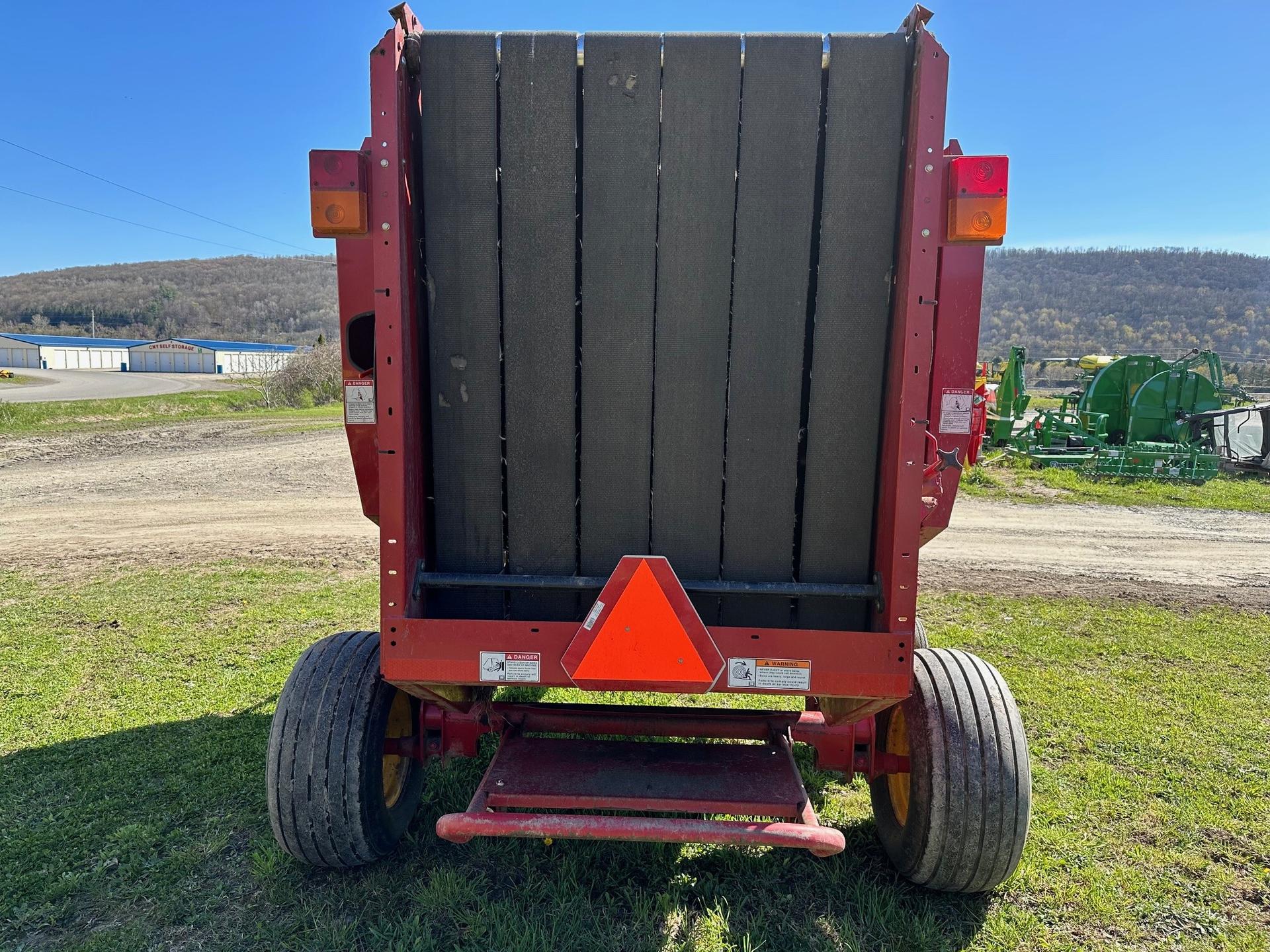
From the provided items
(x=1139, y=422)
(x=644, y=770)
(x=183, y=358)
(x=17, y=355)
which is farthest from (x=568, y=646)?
(x=17, y=355)

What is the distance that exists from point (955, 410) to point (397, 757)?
270cm

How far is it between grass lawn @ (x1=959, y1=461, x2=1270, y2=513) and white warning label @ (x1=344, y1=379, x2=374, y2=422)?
11.7m

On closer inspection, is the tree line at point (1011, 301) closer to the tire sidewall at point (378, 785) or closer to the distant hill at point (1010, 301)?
the distant hill at point (1010, 301)

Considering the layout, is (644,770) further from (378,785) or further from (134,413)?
(134,413)

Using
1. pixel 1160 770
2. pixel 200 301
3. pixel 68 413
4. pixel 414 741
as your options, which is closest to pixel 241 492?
pixel 414 741

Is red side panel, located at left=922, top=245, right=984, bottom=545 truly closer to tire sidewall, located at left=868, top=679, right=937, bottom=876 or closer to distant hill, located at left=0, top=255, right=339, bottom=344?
tire sidewall, located at left=868, top=679, right=937, bottom=876

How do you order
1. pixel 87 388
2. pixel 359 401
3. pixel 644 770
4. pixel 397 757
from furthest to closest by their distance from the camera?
pixel 87 388, pixel 397 757, pixel 644 770, pixel 359 401

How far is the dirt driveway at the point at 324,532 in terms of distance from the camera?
795 centimetres

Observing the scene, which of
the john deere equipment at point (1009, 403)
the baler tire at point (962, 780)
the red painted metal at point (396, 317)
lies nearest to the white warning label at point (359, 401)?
the red painted metal at point (396, 317)

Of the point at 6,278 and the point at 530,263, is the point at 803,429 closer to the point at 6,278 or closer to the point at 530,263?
the point at 530,263

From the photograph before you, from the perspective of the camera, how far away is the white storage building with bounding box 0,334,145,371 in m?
78.6

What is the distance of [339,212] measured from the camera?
230 centimetres

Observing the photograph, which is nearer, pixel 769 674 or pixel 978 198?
pixel 978 198

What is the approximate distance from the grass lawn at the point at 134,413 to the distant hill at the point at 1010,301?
5662 centimetres
